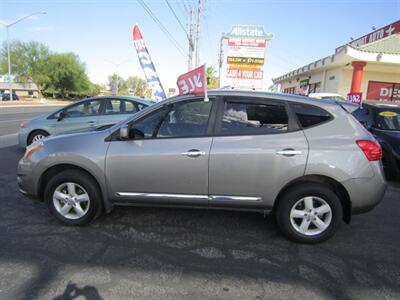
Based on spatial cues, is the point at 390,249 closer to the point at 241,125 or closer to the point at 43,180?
the point at 241,125

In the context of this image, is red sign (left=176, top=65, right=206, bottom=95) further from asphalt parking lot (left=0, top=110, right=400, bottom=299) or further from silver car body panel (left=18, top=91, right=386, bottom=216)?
asphalt parking lot (left=0, top=110, right=400, bottom=299)

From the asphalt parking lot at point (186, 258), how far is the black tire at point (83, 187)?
0.39ft

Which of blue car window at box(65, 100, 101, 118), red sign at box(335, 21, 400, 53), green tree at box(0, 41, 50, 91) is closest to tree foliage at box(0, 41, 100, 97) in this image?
green tree at box(0, 41, 50, 91)

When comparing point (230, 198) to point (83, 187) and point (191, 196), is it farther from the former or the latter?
point (83, 187)

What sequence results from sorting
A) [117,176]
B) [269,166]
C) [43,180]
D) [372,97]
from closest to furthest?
[269,166] → [117,176] → [43,180] → [372,97]

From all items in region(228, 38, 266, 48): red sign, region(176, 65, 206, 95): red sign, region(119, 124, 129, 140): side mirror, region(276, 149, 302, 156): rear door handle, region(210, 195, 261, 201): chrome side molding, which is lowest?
region(210, 195, 261, 201): chrome side molding

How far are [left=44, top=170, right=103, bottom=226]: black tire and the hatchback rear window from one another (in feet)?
8.31

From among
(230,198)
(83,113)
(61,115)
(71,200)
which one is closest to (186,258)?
(230,198)

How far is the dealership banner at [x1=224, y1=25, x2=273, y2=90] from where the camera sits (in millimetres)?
19000

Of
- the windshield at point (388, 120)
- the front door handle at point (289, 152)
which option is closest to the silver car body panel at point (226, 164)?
the front door handle at point (289, 152)

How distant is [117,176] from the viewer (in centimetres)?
348

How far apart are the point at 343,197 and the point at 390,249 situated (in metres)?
0.80

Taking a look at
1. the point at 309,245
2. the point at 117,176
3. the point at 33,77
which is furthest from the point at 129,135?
the point at 33,77

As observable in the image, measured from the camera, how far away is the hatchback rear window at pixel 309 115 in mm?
3330
